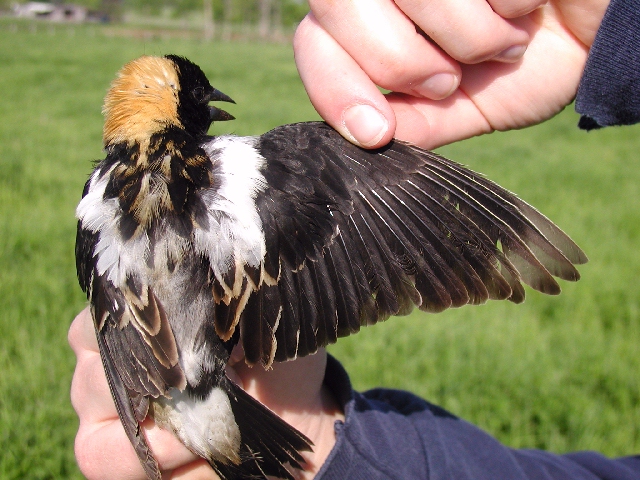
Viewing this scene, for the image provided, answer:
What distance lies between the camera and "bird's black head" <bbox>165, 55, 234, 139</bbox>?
99.6 inches

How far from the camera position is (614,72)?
2219 mm

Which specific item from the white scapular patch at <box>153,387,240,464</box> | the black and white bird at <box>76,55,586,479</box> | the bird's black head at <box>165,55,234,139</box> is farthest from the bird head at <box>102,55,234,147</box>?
the white scapular patch at <box>153,387,240,464</box>

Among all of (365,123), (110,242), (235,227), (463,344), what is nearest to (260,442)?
(235,227)

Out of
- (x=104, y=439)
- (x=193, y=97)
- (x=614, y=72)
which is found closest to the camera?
(x=104, y=439)

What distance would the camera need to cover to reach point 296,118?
1510cm

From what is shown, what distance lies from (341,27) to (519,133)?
16.5 metres

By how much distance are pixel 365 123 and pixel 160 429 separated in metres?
1.40

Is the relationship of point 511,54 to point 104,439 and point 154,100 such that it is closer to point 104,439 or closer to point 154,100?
point 154,100

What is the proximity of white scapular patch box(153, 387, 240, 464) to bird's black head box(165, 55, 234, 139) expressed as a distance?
123 cm

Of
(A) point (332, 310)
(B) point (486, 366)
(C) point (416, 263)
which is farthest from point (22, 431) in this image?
(B) point (486, 366)

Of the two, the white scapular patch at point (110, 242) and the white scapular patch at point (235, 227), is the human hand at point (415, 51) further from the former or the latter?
the white scapular patch at point (110, 242)

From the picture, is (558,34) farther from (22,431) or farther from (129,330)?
(22,431)

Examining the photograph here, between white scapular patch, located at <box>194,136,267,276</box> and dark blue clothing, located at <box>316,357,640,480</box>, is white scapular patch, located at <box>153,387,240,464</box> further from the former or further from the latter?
white scapular patch, located at <box>194,136,267,276</box>

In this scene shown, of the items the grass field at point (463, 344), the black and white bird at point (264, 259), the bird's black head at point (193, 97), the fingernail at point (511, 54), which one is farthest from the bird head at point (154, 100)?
the fingernail at point (511, 54)
